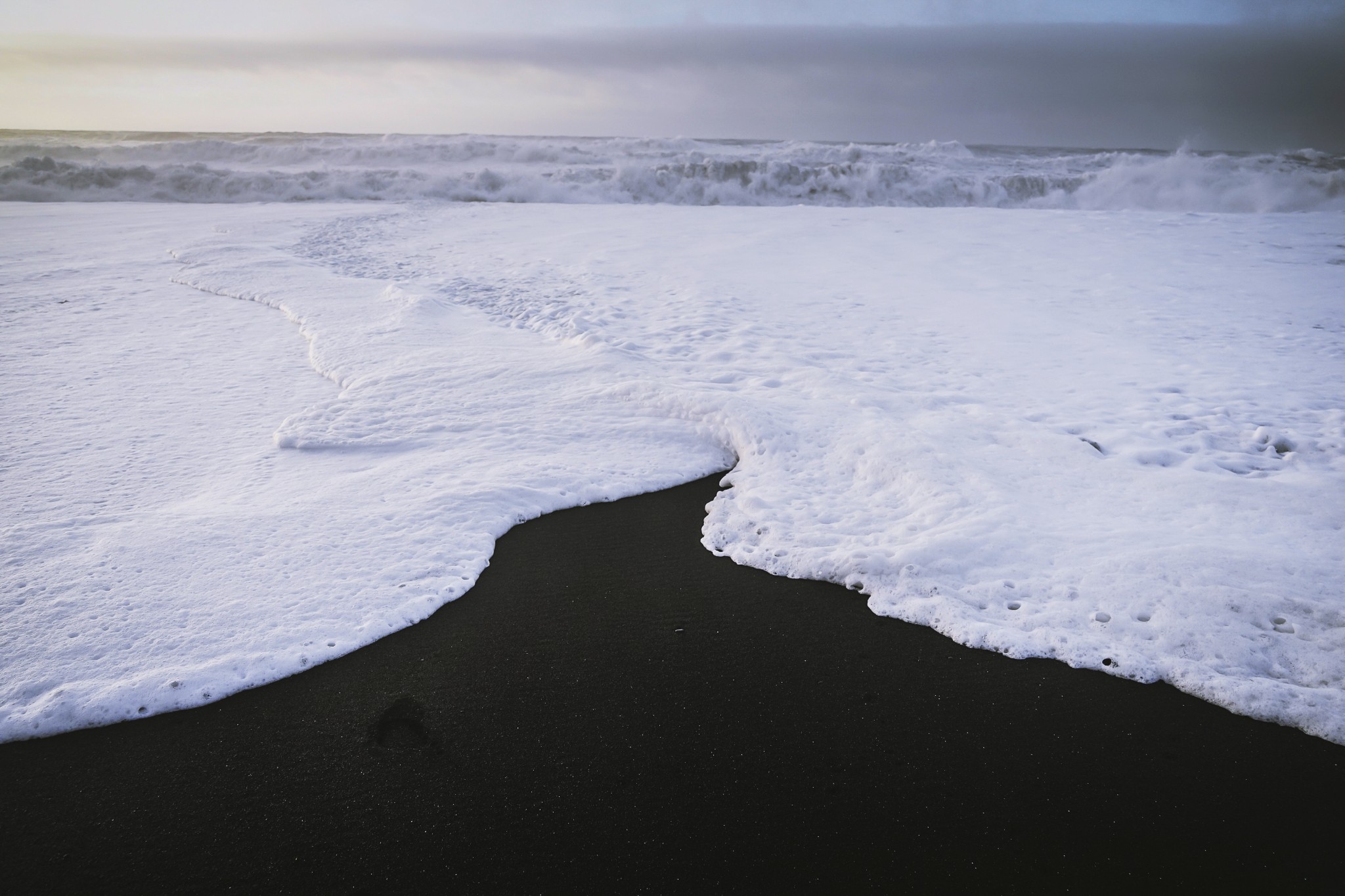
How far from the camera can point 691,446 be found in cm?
325

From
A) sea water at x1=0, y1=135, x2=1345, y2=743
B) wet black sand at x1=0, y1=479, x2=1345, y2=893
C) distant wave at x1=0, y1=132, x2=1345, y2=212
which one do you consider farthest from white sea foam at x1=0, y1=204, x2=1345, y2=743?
distant wave at x1=0, y1=132, x2=1345, y2=212

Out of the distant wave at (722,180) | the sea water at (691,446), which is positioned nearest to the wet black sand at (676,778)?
the sea water at (691,446)

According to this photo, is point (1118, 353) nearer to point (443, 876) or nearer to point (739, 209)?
point (443, 876)

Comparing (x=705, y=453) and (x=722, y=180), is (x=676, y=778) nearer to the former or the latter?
(x=705, y=453)

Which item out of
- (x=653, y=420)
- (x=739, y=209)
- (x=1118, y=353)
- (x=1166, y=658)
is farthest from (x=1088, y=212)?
(x=1166, y=658)

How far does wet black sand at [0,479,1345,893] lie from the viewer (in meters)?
1.43

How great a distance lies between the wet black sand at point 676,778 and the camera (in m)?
1.43

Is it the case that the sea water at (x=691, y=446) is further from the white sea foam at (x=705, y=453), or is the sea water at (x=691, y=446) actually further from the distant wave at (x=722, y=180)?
the distant wave at (x=722, y=180)

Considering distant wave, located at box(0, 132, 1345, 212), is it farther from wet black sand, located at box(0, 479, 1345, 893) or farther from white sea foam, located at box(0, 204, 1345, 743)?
wet black sand, located at box(0, 479, 1345, 893)

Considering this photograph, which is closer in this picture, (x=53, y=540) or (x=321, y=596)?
(x=321, y=596)

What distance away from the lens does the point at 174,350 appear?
4336 millimetres

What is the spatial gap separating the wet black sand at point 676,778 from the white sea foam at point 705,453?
16 centimetres

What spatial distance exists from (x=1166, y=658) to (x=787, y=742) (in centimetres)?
109

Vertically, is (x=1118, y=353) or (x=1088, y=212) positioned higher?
(x=1088, y=212)
